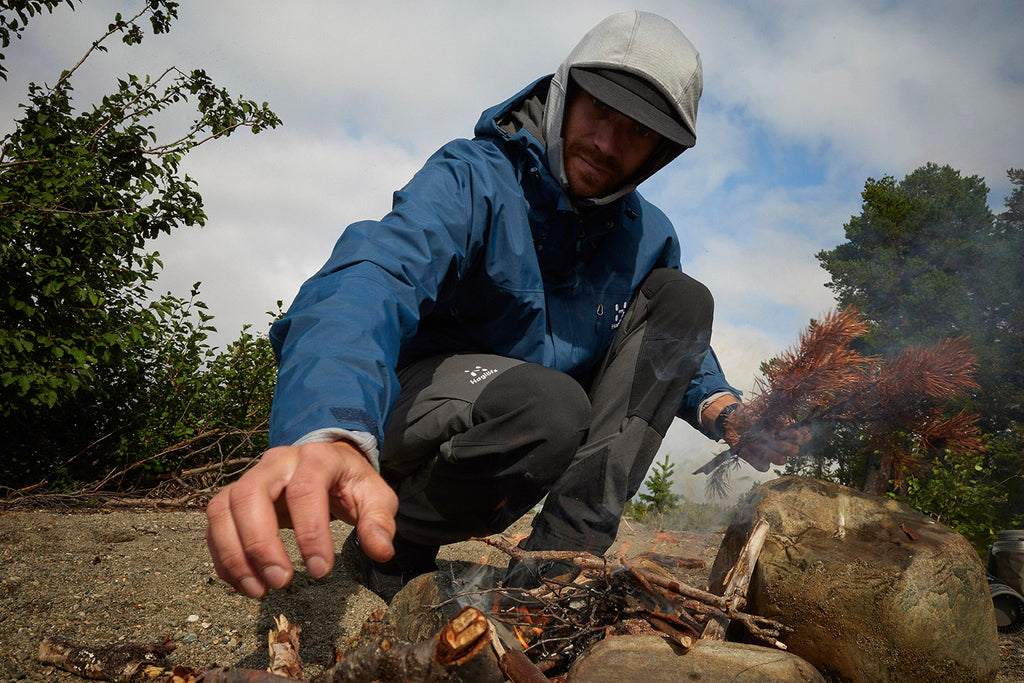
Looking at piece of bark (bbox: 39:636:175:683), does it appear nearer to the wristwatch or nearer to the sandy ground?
the sandy ground

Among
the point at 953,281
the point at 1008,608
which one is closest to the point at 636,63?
the point at 953,281

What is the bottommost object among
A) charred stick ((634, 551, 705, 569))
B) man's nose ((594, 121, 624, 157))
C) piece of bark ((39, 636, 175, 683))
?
piece of bark ((39, 636, 175, 683))

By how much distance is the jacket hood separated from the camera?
2.29 meters

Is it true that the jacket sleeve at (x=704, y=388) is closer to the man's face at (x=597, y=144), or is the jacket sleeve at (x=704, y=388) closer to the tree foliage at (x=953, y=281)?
the tree foliage at (x=953, y=281)

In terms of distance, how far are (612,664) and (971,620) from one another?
1111mm

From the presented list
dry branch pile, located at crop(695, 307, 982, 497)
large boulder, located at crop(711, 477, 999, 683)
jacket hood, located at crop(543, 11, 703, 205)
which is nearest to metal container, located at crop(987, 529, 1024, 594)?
dry branch pile, located at crop(695, 307, 982, 497)

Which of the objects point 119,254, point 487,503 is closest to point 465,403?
point 487,503

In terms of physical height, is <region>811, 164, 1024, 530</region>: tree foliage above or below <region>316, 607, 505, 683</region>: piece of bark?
above

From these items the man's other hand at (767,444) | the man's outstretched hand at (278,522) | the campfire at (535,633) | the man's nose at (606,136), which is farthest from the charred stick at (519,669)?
the man's nose at (606,136)

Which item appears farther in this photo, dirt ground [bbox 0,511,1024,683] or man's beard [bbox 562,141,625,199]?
man's beard [bbox 562,141,625,199]

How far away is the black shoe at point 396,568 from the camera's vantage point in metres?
2.47

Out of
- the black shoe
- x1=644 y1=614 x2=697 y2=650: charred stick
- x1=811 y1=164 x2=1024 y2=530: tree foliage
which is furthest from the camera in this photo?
x1=811 y1=164 x2=1024 y2=530: tree foliage

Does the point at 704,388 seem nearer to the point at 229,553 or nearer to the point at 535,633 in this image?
the point at 535,633

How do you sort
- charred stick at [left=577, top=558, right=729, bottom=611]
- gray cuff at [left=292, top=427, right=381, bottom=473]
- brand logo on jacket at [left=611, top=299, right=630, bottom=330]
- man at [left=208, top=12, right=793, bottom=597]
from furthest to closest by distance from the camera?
brand logo on jacket at [left=611, top=299, right=630, bottom=330] < man at [left=208, top=12, right=793, bottom=597] < charred stick at [left=577, top=558, right=729, bottom=611] < gray cuff at [left=292, top=427, right=381, bottom=473]
